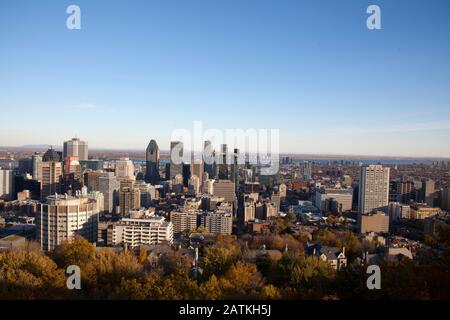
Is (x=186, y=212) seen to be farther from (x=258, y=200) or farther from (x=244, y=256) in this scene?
(x=244, y=256)

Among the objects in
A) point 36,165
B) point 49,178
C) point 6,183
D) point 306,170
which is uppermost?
point 36,165

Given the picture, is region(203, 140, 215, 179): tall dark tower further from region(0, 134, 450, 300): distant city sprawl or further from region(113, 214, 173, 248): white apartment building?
region(113, 214, 173, 248): white apartment building

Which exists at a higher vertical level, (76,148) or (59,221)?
(76,148)

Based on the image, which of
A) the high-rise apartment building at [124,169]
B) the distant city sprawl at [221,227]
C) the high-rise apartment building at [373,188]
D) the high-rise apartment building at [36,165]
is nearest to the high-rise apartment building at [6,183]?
the distant city sprawl at [221,227]

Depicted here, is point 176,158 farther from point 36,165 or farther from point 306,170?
point 306,170

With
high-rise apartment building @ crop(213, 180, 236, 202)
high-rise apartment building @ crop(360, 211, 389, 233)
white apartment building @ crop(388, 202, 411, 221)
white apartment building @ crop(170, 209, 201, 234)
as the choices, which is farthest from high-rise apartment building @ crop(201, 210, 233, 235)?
white apartment building @ crop(388, 202, 411, 221)

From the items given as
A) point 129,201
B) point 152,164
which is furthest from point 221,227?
point 152,164

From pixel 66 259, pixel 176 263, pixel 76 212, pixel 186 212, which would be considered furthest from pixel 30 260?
pixel 186 212
